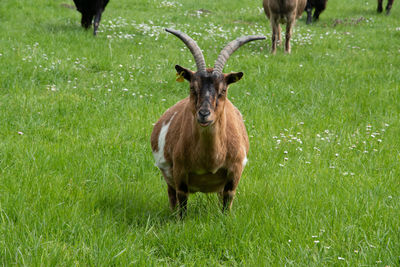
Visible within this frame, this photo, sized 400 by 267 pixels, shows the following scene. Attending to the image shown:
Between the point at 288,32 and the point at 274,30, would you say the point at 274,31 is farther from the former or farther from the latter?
the point at 288,32

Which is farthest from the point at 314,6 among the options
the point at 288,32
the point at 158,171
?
the point at 158,171

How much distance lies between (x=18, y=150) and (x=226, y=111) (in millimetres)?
2531

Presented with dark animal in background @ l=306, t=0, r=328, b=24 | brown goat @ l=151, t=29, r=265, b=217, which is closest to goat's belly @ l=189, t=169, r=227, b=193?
brown goat @ l=151, t=29, r=265, b=217

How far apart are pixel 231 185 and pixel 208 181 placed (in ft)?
0.68

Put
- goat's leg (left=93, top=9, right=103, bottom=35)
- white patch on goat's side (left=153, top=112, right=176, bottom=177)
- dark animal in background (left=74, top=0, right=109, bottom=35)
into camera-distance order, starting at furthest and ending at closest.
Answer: dark animal in background (left=74, top=0, right=109, bottom=35), goat's leg (left=93, top=9, right=103, bottom=35), white patch on goat's side (left=153, top=112, right=176, bottom=177)

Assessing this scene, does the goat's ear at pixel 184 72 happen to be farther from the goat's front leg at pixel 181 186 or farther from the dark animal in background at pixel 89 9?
the dark animal in background at pixel 89 9

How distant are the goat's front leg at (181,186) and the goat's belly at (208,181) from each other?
0.07 m

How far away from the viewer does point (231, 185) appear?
4.15 meters

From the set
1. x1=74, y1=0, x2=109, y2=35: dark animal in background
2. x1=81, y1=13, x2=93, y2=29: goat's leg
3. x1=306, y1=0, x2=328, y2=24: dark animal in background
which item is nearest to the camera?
x1=74, y1=0, x2=109, y2=35: dark animal in background

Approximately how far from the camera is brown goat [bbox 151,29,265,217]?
377 cm

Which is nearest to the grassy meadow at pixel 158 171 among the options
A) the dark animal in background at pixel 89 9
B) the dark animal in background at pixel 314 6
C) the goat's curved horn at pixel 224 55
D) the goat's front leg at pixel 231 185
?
the goat's front leg at pixel 231 185

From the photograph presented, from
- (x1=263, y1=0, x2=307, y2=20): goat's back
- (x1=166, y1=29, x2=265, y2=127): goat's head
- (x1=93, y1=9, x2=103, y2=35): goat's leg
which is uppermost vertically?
(x1=263, y1=0, x2=307, y2=20): goat's back

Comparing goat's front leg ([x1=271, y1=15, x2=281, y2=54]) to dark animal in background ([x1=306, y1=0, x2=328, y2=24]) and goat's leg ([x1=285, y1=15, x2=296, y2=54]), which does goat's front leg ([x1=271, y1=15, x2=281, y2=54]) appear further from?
dark animal in background ([x1=306, y1=0, x2=328, y2=24])

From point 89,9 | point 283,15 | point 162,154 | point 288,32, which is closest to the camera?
point 162,154
